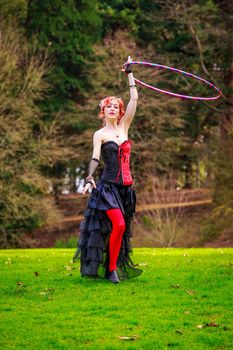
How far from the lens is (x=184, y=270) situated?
1205cm

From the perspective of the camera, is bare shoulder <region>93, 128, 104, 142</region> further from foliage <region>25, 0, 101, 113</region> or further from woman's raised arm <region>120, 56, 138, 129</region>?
foliage <region>25, 0, 101, 113</region>

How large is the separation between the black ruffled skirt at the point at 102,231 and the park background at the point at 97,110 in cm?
1799

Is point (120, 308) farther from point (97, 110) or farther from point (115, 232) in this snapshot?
point (97, 110)

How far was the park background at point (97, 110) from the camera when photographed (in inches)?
1297

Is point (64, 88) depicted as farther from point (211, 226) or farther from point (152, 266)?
point (152, 266)

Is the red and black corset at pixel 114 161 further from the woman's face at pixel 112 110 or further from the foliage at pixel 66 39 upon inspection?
the foliage at pixel 66 39

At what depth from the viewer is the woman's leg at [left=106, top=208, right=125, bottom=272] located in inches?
429

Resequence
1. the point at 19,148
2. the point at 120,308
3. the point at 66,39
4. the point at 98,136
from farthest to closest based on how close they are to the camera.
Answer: the point at 66,39, the point at 19,148, the point at 98,136, the point at 120,308

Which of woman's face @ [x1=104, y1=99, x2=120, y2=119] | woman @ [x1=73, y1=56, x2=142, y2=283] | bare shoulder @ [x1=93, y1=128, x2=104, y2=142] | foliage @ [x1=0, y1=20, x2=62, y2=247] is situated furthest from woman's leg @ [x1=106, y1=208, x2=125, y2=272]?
foliage @ [x1=0, y1=20, x2=62, y2=247]

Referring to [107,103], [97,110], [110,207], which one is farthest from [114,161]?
[97,110]

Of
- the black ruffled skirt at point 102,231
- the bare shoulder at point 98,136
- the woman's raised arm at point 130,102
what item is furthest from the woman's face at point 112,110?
the black ruffled skirt at point 102,231

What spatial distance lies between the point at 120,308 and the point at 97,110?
91.4 feet

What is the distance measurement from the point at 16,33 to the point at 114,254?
26.4 meters

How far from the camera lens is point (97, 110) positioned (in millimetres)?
36875
